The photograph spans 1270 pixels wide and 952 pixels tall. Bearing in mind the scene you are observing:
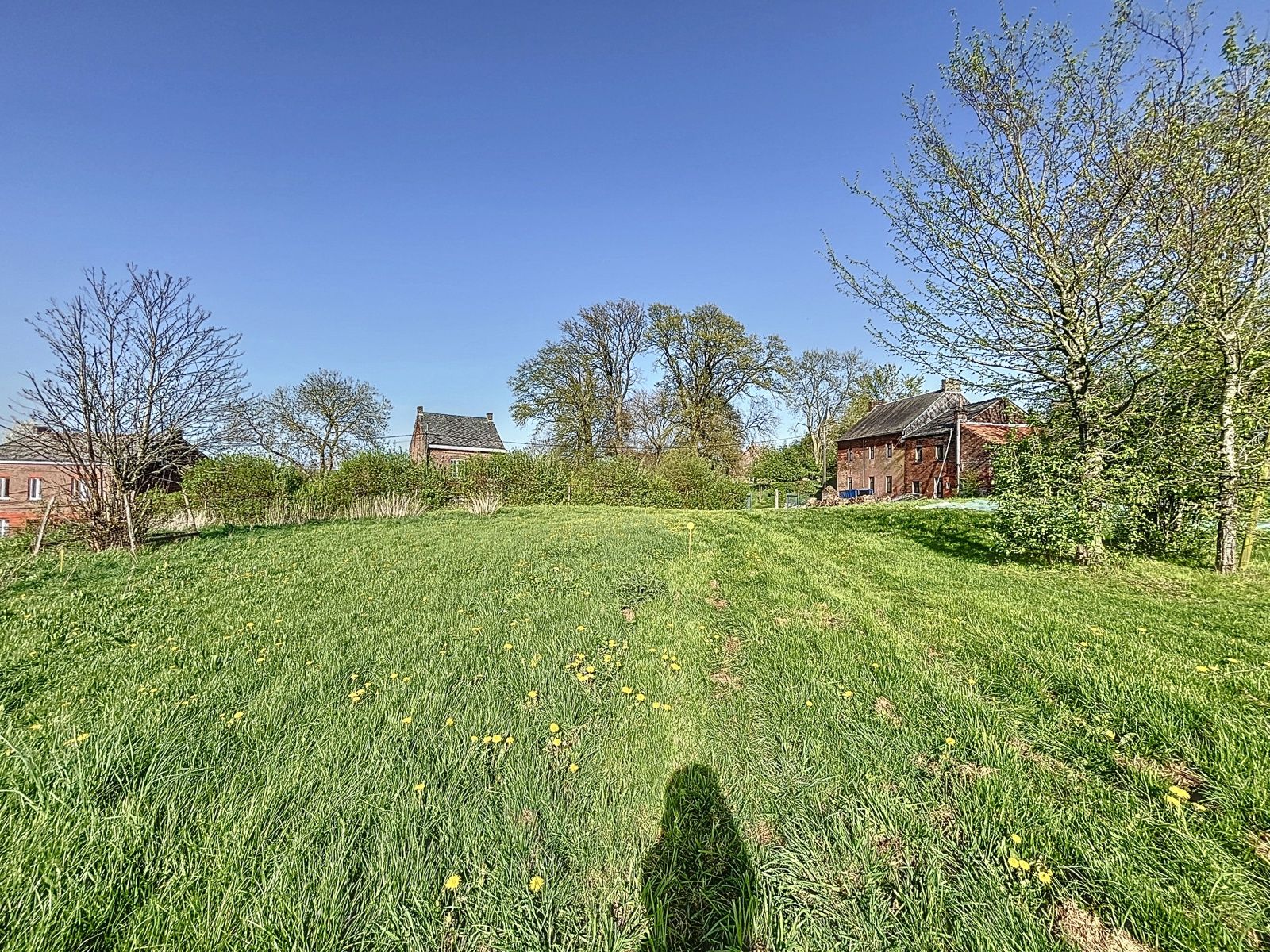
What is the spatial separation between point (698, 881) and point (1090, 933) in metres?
1.34

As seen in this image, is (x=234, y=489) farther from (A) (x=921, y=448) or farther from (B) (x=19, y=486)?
(A) (x=921, y=448)

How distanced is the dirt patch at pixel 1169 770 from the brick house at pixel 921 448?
75.0 ft

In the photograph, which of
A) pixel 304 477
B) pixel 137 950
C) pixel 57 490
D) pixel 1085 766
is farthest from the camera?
pixel 304 477

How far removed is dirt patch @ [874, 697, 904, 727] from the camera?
118 inches

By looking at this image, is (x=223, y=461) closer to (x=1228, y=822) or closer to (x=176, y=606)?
(x=176, y=606)

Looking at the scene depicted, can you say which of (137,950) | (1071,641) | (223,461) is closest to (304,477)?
(223,461)

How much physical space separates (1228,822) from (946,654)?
1922mm

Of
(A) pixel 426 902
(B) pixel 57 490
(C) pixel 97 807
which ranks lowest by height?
(A) pixel 426 902

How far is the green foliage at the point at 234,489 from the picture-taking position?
624 inches

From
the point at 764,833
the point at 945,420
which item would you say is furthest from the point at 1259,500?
the point at 945,420

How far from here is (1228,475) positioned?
6.20m

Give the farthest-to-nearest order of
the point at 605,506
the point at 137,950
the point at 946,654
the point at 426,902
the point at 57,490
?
the point at 605,506, the point at 57,490, the point at 946,654, the point at 426,902, the point at 137,950

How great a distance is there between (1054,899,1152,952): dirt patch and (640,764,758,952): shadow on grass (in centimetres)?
106

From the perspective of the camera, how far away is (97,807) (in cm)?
213
